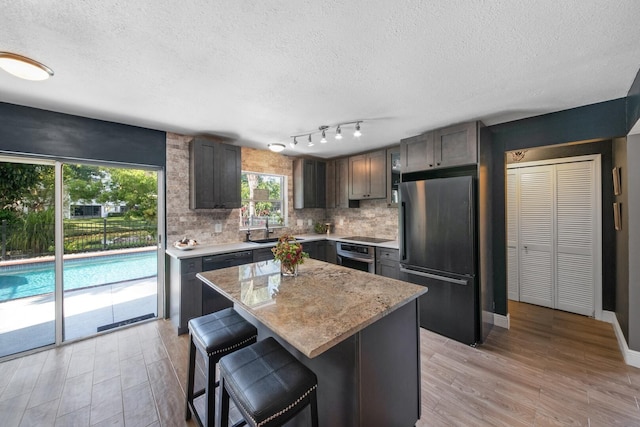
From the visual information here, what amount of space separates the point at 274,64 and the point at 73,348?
345 cm

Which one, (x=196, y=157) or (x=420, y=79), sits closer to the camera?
(x=420, y=79)

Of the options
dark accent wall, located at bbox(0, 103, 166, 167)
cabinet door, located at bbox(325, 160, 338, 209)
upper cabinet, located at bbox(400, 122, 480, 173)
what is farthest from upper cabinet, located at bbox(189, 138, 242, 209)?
upper cabinet, located at bbox(400, 122, 480, 173)

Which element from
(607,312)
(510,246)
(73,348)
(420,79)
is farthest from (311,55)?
(607,312)

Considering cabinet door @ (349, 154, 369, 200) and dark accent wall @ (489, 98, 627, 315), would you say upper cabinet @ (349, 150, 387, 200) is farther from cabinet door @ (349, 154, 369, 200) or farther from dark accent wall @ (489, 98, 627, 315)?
dark accent wall @ (489, 98, 627, 315)

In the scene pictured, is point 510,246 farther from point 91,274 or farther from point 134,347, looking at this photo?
point 91,274

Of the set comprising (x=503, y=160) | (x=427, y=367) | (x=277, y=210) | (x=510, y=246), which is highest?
(x=503, y=160)

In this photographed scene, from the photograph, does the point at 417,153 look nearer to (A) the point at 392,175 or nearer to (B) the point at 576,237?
(A) the point at 392,175

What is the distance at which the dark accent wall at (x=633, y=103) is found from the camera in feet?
6.27

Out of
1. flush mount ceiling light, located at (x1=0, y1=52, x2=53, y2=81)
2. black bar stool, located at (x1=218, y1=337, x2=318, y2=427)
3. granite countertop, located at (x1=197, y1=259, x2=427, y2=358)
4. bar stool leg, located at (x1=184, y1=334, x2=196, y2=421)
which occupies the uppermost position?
flush mount ceiling light, located at (x1=0, y1=52, x2=53, y2=81)

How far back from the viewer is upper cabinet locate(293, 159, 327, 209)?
15.3 ft

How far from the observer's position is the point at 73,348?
104 inches

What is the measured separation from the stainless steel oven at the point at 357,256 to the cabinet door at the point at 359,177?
916mm

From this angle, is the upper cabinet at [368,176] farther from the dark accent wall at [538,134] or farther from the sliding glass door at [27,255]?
the sliding glass door at [27,255]

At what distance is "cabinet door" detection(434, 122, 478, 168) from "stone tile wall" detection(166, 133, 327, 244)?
268 centimetres
